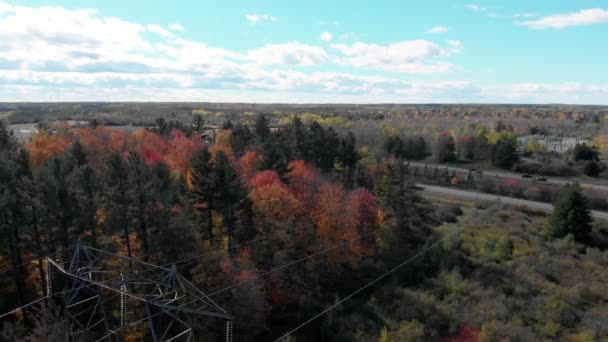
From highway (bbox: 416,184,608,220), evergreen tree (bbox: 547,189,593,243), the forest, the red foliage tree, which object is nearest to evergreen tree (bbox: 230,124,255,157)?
the forest

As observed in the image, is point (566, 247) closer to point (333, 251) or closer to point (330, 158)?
point (333, 251)

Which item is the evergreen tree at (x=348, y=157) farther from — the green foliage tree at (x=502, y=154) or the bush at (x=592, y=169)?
the bush at (x=592, y=169)

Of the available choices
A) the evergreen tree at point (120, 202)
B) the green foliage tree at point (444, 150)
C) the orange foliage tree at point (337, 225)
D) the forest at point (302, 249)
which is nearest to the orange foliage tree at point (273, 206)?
the forest at point (302, 249)

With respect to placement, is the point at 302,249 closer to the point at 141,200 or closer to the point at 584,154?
the point at 141,200

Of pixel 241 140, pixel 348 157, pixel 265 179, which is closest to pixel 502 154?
pixel 348 157

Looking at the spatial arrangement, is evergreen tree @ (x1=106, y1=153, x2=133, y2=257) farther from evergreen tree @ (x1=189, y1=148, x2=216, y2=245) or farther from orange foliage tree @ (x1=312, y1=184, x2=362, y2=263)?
orange foliage tree @ (x1=312, y1=184, x2=362, y2=263)

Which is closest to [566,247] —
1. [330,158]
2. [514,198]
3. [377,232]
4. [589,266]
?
[589,266]
